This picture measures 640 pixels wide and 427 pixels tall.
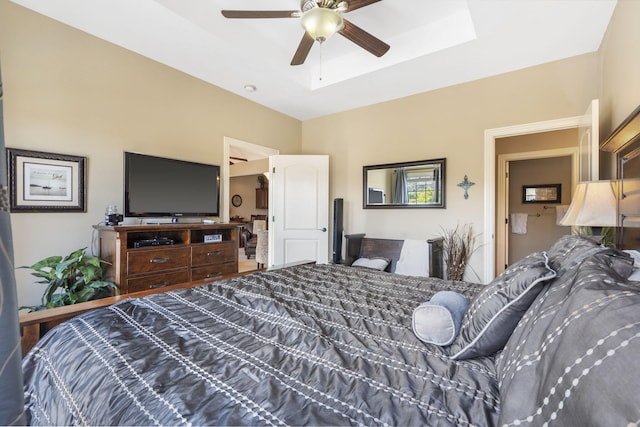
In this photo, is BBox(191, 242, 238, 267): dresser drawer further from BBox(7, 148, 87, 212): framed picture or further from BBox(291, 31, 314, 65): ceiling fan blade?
BBox(291, 31, 314, 65): ceiling fan blade

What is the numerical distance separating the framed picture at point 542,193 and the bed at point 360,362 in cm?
458

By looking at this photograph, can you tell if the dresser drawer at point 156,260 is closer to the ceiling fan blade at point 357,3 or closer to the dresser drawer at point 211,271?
the dresser drawer at point 211,271

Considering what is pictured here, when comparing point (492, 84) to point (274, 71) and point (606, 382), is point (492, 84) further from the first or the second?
point (606, 382)

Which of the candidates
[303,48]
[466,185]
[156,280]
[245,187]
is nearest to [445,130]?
[466,185]

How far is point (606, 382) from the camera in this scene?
42cm

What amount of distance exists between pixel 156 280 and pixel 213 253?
2.01 feet

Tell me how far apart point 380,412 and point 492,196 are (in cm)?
324

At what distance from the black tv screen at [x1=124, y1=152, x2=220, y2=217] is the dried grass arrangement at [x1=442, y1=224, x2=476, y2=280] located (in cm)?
282

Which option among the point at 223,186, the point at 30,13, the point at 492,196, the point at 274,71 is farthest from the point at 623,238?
the point at 30,13

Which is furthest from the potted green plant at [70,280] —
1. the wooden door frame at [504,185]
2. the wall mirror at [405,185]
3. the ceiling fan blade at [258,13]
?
the wooden door frame at [504,185]

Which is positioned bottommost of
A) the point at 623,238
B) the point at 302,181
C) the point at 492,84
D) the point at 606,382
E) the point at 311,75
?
the point at 606,382

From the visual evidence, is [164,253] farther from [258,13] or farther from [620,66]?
[620,66]

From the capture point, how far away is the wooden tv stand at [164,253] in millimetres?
2406

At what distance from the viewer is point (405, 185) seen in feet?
12.8
